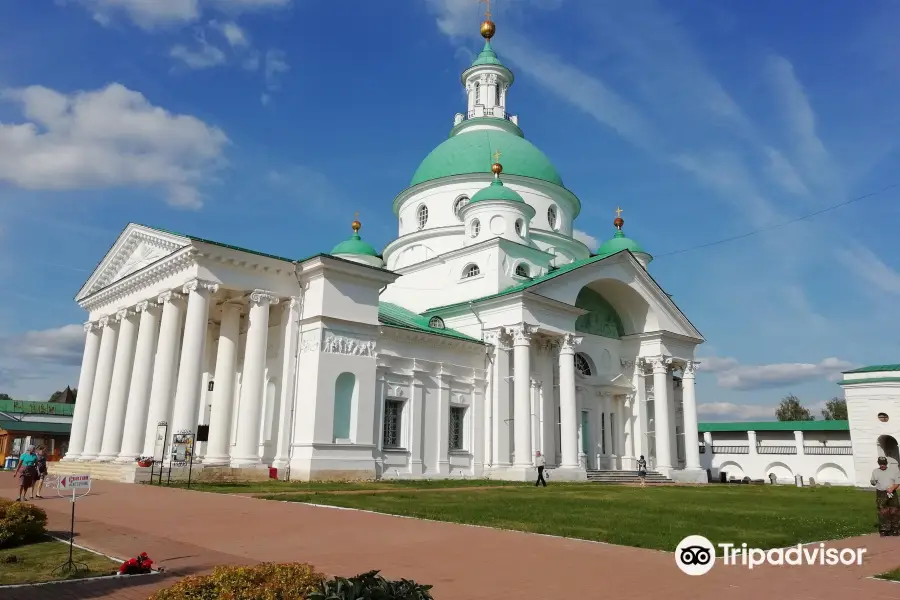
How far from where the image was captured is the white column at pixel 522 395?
100 feet

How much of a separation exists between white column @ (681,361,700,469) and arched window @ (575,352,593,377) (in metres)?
6.64

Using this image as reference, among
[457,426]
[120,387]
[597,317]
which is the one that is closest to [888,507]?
[457,426]

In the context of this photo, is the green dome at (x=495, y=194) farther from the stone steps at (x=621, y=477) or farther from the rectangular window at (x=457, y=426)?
the stone steps at (x=621, y=477)

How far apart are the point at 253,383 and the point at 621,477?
62.3ft

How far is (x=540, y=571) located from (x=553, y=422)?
26.0m

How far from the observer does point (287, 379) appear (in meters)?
27.2

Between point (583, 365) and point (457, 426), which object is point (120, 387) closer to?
point (457, 426)

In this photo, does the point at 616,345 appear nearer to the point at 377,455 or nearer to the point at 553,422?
the point at 553,422

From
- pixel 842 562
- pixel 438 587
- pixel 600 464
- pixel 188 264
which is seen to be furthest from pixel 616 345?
pixel 438 587

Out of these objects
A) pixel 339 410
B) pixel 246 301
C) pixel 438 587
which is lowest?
pixel 438 587

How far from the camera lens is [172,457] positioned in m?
23.1

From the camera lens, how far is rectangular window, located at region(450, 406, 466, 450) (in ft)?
105

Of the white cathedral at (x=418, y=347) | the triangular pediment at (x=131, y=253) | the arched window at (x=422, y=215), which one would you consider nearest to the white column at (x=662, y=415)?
the white cathedral at (x=418, y=347)

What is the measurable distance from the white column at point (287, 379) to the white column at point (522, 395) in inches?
399
